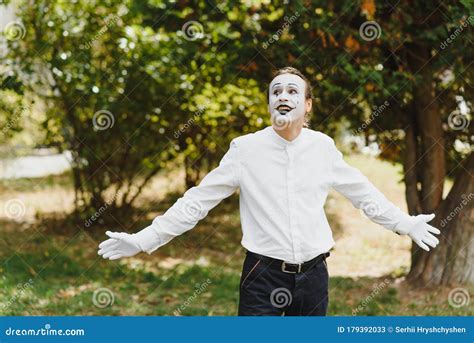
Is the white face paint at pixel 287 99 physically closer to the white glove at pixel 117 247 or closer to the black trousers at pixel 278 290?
the black trousers at pixel 278 290

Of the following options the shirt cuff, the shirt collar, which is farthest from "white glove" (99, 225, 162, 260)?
the shirt cuff

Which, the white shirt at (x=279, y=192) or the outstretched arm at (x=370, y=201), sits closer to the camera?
the white shirt at (x=279, y=192)

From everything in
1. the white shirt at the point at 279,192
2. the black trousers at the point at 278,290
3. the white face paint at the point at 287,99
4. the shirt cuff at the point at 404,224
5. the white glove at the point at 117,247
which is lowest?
the white glove at the point at 117,247

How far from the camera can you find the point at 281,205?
9.55 feet

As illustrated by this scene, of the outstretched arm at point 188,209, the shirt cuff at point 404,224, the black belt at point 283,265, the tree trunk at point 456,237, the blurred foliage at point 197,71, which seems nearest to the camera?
the black belt at point 283,265

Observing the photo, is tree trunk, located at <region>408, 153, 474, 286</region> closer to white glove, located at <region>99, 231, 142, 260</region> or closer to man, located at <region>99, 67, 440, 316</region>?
man, located at <region>99, 67, 440, 316</region>

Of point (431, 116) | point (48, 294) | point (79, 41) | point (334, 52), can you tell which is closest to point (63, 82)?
point (79, 41)

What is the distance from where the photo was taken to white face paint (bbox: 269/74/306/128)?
300 centimetres

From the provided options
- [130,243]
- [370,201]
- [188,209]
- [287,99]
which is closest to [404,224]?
[370,201]

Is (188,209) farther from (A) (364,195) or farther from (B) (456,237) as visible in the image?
(B) (456,237)

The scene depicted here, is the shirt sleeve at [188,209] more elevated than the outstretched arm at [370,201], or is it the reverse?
the outstretched arm at [370,201]

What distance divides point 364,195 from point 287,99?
0.59 metres

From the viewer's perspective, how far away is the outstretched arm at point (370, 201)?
310 cm

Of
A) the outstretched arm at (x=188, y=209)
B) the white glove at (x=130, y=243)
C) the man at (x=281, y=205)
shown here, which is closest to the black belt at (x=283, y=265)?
the man at (x=281, y=205)
